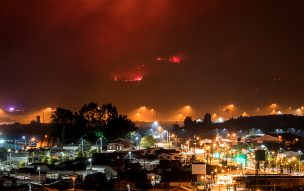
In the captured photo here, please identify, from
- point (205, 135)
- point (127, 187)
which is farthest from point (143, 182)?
point (205, 135)

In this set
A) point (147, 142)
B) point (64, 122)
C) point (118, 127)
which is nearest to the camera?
point (147, 142)

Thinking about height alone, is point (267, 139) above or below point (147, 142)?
above

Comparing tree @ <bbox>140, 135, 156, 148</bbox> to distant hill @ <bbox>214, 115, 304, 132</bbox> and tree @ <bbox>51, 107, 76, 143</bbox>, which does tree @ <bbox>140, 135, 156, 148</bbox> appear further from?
distant hill @ <bbox>214, 115, 304, 132</bbox>

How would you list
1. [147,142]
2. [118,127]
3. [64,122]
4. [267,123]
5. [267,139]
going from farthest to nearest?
1. [267,123]
2. [64,122]
3. [118,127]
4. [147,142]
5. [267,139]

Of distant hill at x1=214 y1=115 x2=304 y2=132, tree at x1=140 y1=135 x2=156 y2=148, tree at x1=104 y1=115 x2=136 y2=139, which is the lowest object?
tree at x1=140 y1=135 x2=156 y2=148

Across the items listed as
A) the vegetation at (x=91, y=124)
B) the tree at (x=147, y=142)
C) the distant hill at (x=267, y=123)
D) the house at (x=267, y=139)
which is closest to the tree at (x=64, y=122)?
the vegetation at (x=91, y=124)

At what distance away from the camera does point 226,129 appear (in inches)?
1676

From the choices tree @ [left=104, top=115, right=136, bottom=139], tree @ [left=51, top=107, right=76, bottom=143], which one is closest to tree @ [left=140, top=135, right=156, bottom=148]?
tree @ [left=104, top=115, right=136, bottom=139]

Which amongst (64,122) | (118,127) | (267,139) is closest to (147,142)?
(118,127)

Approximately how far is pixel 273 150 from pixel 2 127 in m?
28.2

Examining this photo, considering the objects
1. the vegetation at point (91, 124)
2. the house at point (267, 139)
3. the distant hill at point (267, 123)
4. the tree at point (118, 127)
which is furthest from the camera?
the distant hill at point (267, 123)

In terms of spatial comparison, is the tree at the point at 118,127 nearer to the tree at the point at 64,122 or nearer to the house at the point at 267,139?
the tree at the point at 64,122

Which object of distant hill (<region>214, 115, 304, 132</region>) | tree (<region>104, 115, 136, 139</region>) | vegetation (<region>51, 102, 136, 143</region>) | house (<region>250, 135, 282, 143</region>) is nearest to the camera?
house (<region>250, 135, 282, 143</region>)

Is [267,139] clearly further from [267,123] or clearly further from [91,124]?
[267,123]
